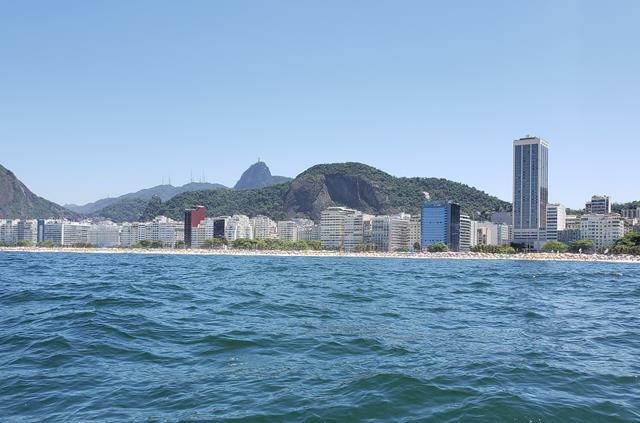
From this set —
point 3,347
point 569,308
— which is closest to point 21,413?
point 3,347

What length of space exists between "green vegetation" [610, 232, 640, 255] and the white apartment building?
34020mm

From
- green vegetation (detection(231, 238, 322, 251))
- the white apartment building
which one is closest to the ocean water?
green vegetation (detection(231, 238, 322, 251))

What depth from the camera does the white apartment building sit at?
7092 inches

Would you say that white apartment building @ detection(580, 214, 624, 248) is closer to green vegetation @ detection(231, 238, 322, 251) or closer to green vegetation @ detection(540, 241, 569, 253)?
green vegetation @ detection(540, 241, 569, 253)

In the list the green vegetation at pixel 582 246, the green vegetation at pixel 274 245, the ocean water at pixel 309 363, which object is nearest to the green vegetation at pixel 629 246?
the green vegetation at pixel 582 246

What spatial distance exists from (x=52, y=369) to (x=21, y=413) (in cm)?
252

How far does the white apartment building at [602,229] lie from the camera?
18012 centimetres

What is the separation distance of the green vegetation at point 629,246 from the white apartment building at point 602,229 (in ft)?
112

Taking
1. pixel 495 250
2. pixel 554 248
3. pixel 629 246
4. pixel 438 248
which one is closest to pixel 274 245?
pixel 438 248

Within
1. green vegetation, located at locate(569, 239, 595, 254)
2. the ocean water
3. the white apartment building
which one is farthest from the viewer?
the white apartment building

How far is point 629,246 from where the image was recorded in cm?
13712

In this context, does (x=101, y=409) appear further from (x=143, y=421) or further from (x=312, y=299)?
(x=312, y=299)

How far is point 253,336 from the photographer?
545 inches

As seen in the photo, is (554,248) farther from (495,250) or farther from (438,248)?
(438,248)
